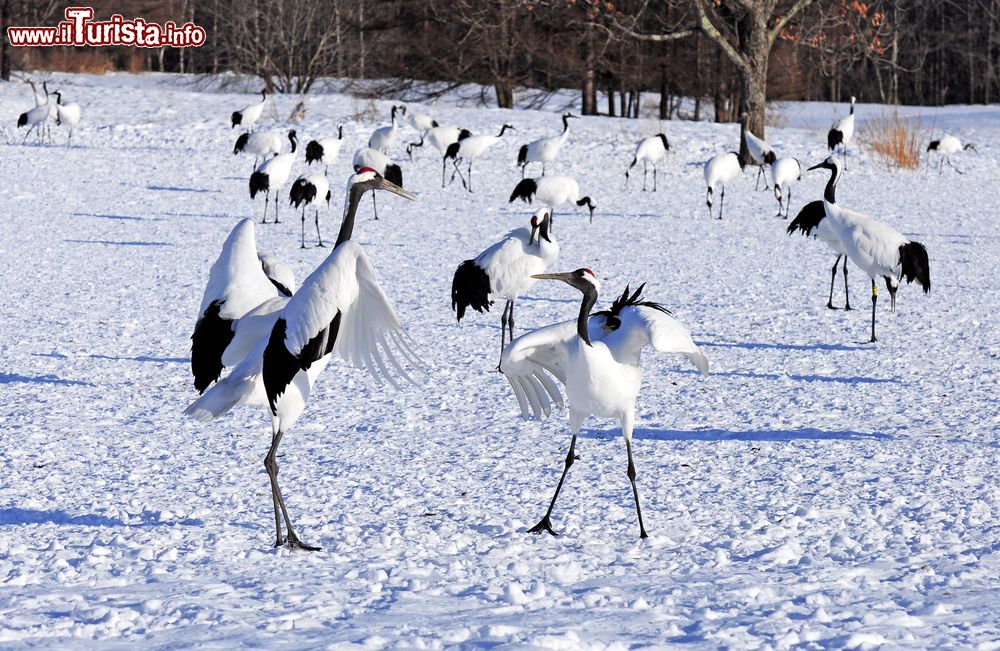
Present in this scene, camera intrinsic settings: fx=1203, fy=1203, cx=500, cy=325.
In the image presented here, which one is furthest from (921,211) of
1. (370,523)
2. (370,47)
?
(370,47)

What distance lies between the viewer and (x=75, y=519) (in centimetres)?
531

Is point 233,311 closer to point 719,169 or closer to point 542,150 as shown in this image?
point 719,169

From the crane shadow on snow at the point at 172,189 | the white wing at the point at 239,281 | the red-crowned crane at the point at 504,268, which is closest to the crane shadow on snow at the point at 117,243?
the crane shadow on snow at the point at 172,189

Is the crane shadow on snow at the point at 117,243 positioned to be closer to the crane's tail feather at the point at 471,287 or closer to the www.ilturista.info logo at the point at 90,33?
the crane's tail feather at the point at 471,287

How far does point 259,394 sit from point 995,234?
42.5ft

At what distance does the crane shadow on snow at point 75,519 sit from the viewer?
523cm

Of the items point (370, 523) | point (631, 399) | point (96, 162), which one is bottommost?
point (370, 523)

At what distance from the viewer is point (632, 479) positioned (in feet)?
17.3

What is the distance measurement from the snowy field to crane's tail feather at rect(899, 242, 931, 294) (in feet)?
1.51

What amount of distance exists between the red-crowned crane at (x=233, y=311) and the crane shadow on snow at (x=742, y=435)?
2201 mm

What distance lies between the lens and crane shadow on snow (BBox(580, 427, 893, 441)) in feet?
21.9

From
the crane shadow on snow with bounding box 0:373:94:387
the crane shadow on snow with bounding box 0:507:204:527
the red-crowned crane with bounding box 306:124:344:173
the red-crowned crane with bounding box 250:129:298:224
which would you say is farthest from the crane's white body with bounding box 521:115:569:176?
the crane shadow on snow with bounding box 0:507:204:527

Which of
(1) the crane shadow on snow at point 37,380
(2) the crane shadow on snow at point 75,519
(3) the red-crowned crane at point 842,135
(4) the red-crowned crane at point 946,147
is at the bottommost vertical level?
(2) the crane shadow on snow at point 75,519

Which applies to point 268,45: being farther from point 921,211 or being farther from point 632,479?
point 632,479
